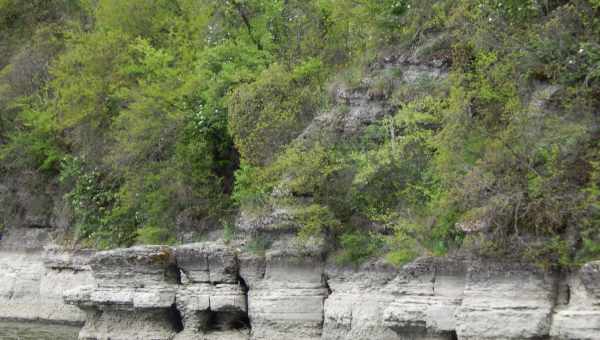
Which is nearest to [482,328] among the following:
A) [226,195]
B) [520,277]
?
[520,277]

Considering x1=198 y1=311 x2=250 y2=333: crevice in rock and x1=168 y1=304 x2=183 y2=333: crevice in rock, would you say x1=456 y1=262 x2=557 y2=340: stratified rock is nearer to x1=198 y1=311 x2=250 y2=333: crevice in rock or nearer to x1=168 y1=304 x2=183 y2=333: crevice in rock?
x1=198 y1=311 x2=250 y2=333: crevice in rock

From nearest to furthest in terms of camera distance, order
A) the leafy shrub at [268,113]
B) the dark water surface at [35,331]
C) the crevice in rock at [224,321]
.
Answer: the crevice in rock at [224,321] → the leafy shrub at [268,113] → the dark water surface at [35,331]

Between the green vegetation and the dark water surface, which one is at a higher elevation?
the green vegetation

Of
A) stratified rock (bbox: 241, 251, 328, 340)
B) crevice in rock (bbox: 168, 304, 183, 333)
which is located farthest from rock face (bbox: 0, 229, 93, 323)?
stratified rock (bbox: 241, 251, 328, 340)

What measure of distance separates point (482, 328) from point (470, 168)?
11.6ft

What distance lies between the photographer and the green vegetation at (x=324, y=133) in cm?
1806

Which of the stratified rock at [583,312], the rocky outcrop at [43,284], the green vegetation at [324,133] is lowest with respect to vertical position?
the stratified rock at [583,312]

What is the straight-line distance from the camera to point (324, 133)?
23.8 m

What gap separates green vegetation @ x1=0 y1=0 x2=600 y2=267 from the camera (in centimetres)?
1806

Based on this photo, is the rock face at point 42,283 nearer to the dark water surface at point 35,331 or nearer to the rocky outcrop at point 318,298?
the dark water surface at point 35,331

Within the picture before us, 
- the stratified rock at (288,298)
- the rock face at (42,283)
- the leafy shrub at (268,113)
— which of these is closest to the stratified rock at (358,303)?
the stratified rock at (288,298)

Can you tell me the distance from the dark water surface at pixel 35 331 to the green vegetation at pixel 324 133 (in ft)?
11.9

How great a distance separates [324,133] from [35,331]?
441 inches

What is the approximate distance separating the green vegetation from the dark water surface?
3618 millimetres
